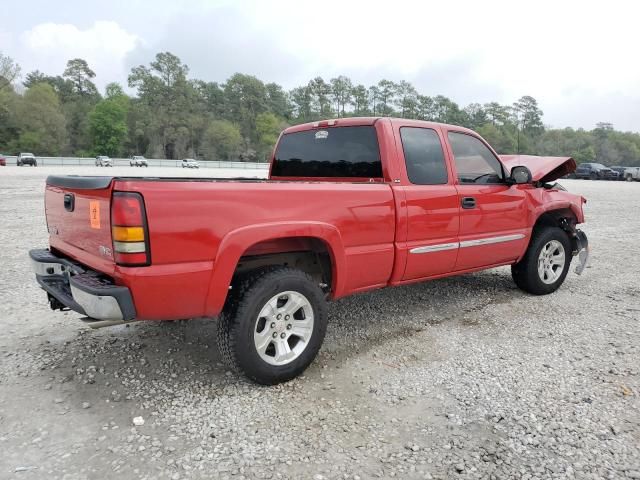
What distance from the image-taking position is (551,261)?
5512 millimetres

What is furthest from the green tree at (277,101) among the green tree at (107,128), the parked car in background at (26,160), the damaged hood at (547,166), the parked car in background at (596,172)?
the damaged hood at (547,166)

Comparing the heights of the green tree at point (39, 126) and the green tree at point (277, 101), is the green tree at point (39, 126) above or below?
below

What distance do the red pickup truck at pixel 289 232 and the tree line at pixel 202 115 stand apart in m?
74.5

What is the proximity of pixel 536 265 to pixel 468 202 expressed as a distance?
153 cm

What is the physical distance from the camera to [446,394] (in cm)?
315

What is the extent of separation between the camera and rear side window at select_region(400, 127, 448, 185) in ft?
13.2

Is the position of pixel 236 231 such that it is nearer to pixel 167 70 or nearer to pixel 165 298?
pixel 165 298

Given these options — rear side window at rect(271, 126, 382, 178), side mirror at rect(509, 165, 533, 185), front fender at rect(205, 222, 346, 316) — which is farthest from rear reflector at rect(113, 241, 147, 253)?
side mirror at rect(509, 165, 533, 185)

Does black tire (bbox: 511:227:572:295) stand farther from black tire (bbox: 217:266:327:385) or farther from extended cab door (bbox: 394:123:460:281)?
black tire (bbox: 217:266:327:385)

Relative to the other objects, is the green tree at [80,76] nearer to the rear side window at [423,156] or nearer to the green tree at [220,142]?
the green tree at [220,142]

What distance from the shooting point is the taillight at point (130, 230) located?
→ 2.55m

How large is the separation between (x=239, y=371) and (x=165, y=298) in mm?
735

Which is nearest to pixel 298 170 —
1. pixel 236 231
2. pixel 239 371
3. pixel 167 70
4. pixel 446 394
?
pixel 236 231

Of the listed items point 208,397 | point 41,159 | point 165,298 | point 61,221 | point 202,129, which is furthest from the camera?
point 202,129
